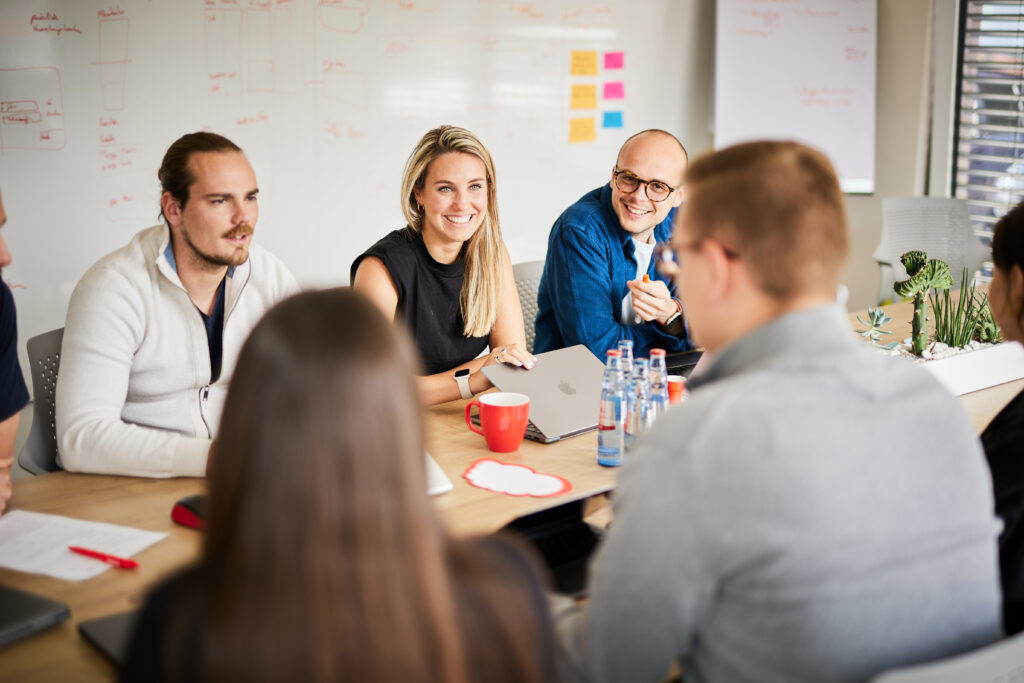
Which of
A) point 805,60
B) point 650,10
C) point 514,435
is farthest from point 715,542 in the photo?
point 805,60

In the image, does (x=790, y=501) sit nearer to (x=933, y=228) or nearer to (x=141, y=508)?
(x=141, y=508)

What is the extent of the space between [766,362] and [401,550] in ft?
1.66

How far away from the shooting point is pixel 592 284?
102 inches

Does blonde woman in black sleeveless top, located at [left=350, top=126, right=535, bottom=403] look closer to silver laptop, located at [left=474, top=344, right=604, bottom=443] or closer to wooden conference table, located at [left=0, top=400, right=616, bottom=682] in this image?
silver laptop, located at [left=474, top=344, right=604, bottom=443]

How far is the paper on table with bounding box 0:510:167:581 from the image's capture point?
136 cm

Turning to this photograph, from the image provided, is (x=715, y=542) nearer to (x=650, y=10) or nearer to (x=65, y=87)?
(x=65, y=87)

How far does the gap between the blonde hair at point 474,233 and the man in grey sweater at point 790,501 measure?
4.73 feet

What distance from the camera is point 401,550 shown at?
2.47 ft

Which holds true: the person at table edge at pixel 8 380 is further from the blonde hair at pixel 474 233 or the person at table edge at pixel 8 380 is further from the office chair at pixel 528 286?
the office chair at pixel 528 286

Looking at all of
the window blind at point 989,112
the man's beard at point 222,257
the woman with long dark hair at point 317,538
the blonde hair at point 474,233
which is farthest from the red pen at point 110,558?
the window blind at point 989,112

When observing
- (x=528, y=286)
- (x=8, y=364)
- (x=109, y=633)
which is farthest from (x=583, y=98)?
(x=109, y=633)

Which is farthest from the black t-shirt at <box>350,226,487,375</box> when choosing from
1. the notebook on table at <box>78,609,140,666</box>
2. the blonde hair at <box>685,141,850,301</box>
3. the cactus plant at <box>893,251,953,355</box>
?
the blonde hair at <box>685,141,850,301</box>

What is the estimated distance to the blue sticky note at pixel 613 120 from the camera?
4.50 meters

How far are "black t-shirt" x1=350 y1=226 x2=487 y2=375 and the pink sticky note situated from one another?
2.26 m
